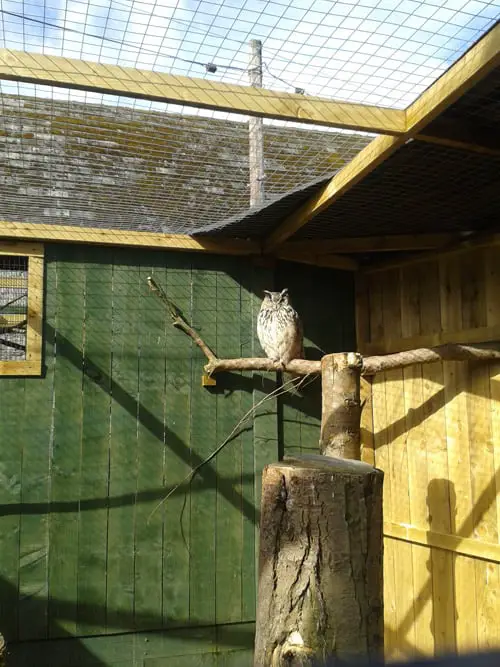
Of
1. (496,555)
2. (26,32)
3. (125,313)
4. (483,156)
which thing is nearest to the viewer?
(26,32)

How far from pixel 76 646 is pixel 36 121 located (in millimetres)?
2287

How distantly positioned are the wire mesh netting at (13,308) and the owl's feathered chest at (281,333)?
1197 millimetres

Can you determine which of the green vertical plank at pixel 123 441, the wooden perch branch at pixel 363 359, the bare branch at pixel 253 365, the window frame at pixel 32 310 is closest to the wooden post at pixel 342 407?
the wooden perch branch at pixel 363 359

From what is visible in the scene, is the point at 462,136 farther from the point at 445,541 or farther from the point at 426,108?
the point at 445,541

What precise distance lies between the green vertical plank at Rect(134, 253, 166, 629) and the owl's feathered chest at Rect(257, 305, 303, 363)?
0.55 meters

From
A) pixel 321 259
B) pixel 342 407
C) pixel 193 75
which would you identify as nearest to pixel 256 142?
pixel 193 75

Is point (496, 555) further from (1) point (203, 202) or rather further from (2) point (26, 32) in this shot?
(2) point (26, 32)

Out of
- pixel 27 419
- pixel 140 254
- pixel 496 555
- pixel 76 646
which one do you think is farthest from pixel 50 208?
pixel 496 555

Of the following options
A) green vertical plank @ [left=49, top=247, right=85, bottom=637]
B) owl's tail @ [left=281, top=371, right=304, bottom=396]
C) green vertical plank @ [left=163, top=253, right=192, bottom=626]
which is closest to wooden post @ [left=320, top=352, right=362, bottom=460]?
owl's tail @ [left=281, top=371, right=304, bottom=396]

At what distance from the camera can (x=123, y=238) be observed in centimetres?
319

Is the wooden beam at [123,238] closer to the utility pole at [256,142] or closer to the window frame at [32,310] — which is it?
the window frame at [32,310]

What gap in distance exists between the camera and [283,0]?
1.61 metres

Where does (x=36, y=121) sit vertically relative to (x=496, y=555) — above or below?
above

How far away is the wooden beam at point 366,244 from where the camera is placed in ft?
10.0
